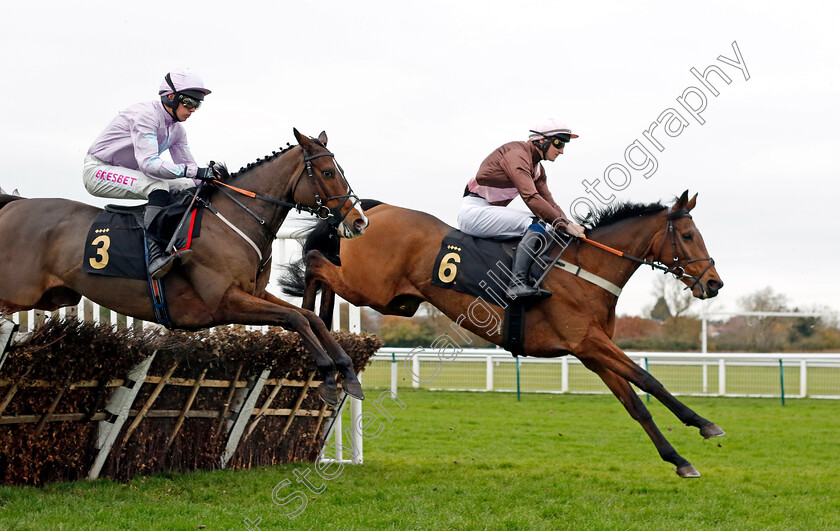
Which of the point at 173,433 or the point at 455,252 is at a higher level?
the point at 455,252

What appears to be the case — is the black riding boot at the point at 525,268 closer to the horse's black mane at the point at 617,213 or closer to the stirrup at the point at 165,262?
the horse's black mane at the point at 617,213

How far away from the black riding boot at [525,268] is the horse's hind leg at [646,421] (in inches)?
28.9

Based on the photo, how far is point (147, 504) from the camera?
5.79 metres

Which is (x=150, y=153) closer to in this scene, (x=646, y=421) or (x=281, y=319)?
(x=281, y=319)

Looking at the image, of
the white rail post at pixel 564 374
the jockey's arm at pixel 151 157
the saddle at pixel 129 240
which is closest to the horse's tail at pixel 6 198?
the saddle at pixel 129 240

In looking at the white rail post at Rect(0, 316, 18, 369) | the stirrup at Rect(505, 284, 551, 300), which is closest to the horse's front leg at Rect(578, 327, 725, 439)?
the stirrup at Rect(505, 284, 551, 300)

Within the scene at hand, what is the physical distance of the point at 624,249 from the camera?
6.78 meters

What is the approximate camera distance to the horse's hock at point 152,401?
563 centimetres

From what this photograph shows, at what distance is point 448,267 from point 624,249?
1303 mm

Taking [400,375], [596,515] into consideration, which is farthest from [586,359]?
[400,375]

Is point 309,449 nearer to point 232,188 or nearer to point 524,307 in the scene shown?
point 524,307

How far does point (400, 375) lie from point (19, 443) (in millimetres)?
13940

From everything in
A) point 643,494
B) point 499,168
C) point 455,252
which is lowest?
point 643,494

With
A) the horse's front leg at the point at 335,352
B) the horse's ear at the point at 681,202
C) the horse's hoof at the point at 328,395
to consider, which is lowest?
the horse's hoof at the point at 328,395
